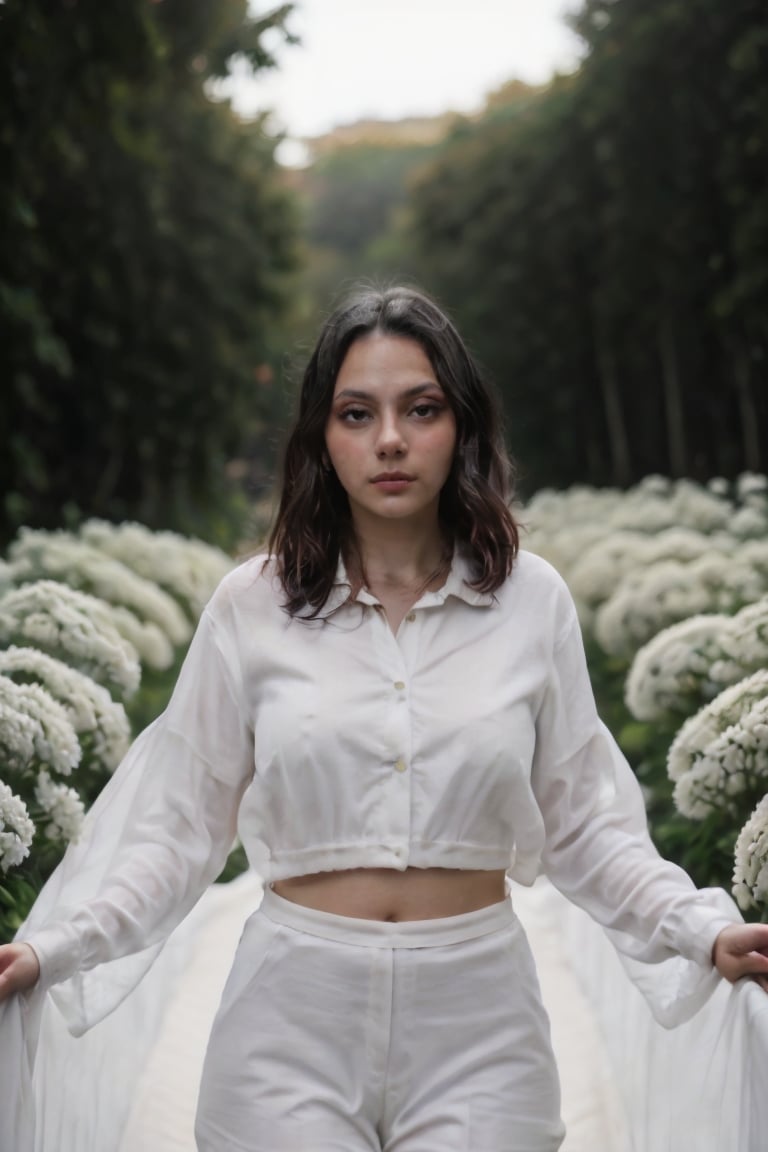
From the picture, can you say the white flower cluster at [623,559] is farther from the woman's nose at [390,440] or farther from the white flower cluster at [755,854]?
the woman's nose at [390,440]

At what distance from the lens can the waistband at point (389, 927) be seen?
2.64 meters

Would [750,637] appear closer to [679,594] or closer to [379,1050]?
[679,594]

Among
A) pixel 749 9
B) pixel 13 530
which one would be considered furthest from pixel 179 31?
pixel 13 530

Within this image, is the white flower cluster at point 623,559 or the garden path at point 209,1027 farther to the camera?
the white flower cluster at point 623,559

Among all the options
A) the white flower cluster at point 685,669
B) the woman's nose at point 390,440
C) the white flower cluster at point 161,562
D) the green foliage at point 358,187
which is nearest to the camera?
the woman's nose at point 390,440

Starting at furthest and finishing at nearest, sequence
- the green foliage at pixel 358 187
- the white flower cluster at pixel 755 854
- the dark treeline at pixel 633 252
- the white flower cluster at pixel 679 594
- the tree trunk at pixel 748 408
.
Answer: the green foliage at pixel 358 187
the tree trunk at pixel 748 408
the dark treeline at pixel 633 252
the white flower cluster at pixel 679 594
the white flower cluster at pixel 755 854

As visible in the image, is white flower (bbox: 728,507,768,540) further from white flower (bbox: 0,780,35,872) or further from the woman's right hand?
the woman's right hand

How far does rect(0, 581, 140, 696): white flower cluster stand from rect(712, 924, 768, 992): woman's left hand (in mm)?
2959

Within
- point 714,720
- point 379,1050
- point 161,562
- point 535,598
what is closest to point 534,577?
point 535,598

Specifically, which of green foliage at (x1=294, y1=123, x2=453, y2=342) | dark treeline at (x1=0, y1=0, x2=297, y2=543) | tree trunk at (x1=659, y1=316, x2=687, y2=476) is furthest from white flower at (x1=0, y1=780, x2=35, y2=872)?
green foliage at (x1=294, y1=123, x2=453, y2=342)

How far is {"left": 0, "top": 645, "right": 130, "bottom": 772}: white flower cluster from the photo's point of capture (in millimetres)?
4406

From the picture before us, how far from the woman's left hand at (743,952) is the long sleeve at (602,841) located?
107 mm

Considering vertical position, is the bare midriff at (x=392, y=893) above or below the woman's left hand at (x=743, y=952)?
above

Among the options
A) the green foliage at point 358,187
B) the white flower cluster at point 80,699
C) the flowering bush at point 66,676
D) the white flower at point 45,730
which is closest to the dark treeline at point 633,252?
the flowering bush at point 66,676
